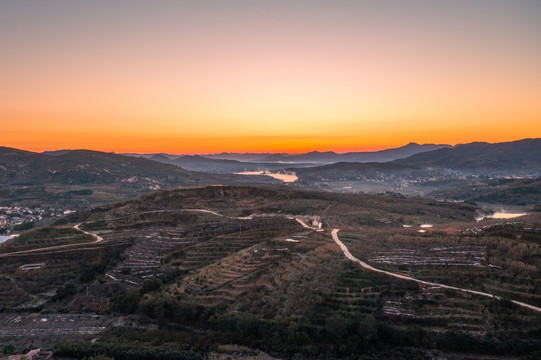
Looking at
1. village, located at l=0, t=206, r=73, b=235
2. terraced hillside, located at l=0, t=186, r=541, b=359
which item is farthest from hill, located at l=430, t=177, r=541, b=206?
village, located at l=0, t=206, r=73, b=235

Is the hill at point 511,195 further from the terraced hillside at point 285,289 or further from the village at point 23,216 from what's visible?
the village at point 23,216

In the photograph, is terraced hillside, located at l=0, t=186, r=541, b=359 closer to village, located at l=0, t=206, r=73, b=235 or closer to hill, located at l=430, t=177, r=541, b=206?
village, located at l=0, t=206, r=73, b=235

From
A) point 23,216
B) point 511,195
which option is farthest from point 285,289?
point 511,195

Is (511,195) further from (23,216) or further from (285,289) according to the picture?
(23,216)

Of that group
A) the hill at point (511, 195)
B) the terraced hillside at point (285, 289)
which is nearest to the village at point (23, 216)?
the terraced hillside at point (285, 289)

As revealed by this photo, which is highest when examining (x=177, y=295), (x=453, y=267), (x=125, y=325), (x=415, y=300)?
(x=453, y=267)

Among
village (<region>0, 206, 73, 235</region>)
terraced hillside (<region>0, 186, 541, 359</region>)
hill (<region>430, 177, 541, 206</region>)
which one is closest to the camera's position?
terraced hillside (<region>0, 186, 541, 359</region>)

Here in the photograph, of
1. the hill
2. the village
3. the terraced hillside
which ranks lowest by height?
the village

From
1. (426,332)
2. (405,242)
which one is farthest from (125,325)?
(405,242)

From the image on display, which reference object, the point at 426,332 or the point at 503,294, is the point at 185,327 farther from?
the point at 503,294
